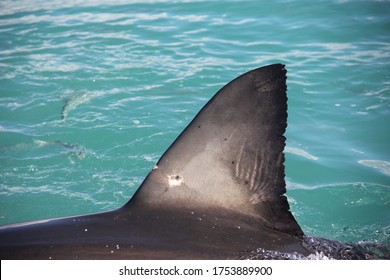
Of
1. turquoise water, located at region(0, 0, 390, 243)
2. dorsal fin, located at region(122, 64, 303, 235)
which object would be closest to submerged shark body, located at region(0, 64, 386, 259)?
dorsal fin, located at region(122, 64, 303, 235)

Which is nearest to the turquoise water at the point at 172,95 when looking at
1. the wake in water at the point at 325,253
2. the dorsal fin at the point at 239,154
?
the wake in water at the point at 325,253

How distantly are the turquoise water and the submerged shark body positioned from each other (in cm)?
226

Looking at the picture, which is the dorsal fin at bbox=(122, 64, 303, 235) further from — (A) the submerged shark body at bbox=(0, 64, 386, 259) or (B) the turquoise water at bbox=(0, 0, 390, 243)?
(B) the turquoise water at bbox=(0, 0, 390, 243)

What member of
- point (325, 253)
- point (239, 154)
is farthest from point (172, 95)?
point (325, 253)

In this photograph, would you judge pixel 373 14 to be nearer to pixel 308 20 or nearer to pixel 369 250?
pixel 308 20

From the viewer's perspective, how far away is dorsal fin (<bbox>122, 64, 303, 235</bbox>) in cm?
366

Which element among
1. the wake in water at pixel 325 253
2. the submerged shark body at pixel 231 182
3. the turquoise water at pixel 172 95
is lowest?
the wake in water at pixel 325 253

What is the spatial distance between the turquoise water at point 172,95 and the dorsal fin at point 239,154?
7.40ft

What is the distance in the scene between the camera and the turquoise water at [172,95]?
645cm

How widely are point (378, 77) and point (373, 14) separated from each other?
140 inches

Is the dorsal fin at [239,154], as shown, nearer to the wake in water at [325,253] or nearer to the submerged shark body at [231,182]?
the submerged shark body at [231,182]

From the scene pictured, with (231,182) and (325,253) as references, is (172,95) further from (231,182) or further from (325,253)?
(325,253)

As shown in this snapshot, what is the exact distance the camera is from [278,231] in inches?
142
